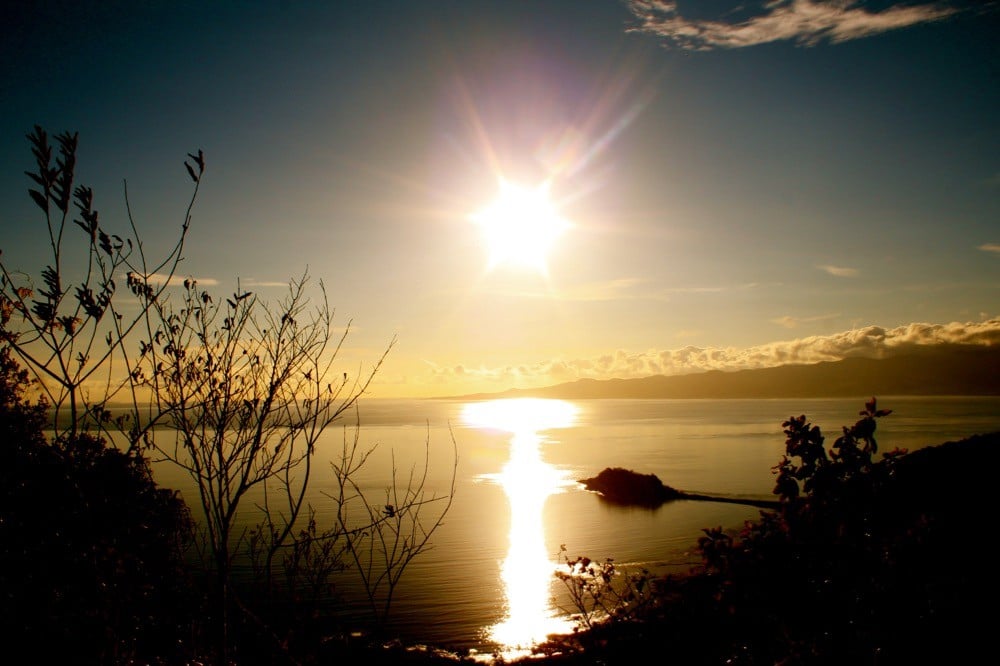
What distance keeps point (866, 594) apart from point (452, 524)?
47025mm

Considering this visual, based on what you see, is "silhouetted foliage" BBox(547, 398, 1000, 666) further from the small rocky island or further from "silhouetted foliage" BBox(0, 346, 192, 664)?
the small rocky island

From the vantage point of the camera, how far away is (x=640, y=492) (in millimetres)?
60781

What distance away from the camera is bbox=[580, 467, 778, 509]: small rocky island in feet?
191

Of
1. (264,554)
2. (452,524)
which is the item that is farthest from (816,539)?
(452,524)

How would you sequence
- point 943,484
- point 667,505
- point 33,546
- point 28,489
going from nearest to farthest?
point 33,546 → point 28,489 → point 943,484 → point 667,505

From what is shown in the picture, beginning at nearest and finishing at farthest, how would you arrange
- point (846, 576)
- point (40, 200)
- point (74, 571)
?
point (40, 200) → point (846, 576) → point (74, 571)

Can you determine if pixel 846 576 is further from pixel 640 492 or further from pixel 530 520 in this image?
pixel 640 492

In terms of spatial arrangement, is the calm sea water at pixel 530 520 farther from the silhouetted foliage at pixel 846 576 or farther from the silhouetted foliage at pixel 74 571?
the silhouetted foliage at pixel 74 571

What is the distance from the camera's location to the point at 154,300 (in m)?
7.12

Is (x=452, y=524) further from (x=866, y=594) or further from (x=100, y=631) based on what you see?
(x=866, y=594)

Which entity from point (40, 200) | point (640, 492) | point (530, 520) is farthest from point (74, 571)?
point (640, 492)

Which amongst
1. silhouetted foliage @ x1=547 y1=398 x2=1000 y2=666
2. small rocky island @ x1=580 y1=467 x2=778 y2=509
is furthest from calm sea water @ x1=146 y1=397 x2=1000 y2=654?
small rocky island @ x1=580 y1=467 x2=778 y2=509

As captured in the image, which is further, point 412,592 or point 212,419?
point 412,592

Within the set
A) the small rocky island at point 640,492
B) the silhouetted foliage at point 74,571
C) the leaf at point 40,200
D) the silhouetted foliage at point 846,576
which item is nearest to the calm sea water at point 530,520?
the silhouetted foliage at point 846,576
